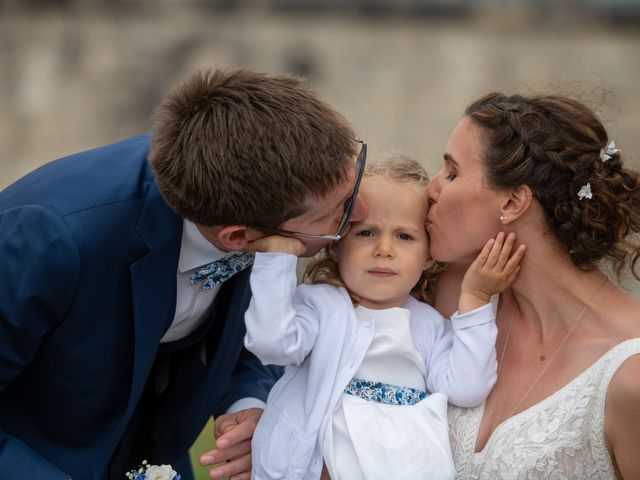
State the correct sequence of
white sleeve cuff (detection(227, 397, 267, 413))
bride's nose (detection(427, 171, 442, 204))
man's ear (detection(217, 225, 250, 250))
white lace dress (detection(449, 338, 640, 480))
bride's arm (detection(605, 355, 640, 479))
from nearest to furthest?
bride's arm (detection(605, 355, 640, 479)) → white lace dress (detection(449, 338, 640, 480)) → man's ear (detection(217, 225, 250, 250)) → bride's nose (detection(427, 171, 442, 204)) → white sleeve cuff (detection(227, 397, 267, 413))

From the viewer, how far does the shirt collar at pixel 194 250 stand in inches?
157

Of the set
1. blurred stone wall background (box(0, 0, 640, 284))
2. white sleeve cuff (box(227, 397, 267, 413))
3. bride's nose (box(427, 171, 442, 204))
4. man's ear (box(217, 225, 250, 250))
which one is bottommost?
blurred stone wall background (box(0, 0, 640, 284))

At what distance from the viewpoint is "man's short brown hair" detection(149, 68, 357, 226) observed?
3.65m

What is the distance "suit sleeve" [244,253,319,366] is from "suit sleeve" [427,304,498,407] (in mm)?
505

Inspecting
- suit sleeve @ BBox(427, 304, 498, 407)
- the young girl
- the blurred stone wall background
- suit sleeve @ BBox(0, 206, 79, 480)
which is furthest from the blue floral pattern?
the blurred stone wall background

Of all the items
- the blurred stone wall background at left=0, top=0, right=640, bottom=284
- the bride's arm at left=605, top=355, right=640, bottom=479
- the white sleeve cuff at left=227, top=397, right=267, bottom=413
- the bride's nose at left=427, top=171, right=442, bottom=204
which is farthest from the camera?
the blurred stone wall background at left=0, top=0, right=640, bottom=284

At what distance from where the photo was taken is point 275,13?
2284 centimetres

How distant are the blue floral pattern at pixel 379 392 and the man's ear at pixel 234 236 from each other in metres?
0.62

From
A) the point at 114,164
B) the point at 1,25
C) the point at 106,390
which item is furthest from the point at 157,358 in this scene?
the point at 1,25

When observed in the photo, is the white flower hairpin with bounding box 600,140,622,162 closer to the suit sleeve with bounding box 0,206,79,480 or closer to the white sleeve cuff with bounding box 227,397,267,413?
the white sleeve cuff with bounding box 227,397,267,413

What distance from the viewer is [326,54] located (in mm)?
22625

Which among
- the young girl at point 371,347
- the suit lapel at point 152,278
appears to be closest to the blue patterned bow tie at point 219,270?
the suit lapel at point 152,278

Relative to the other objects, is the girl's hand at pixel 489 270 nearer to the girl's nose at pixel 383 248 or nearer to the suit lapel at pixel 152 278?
the girl's nose at pixel 383 248

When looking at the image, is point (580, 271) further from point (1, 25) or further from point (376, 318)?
point (1, 25)
